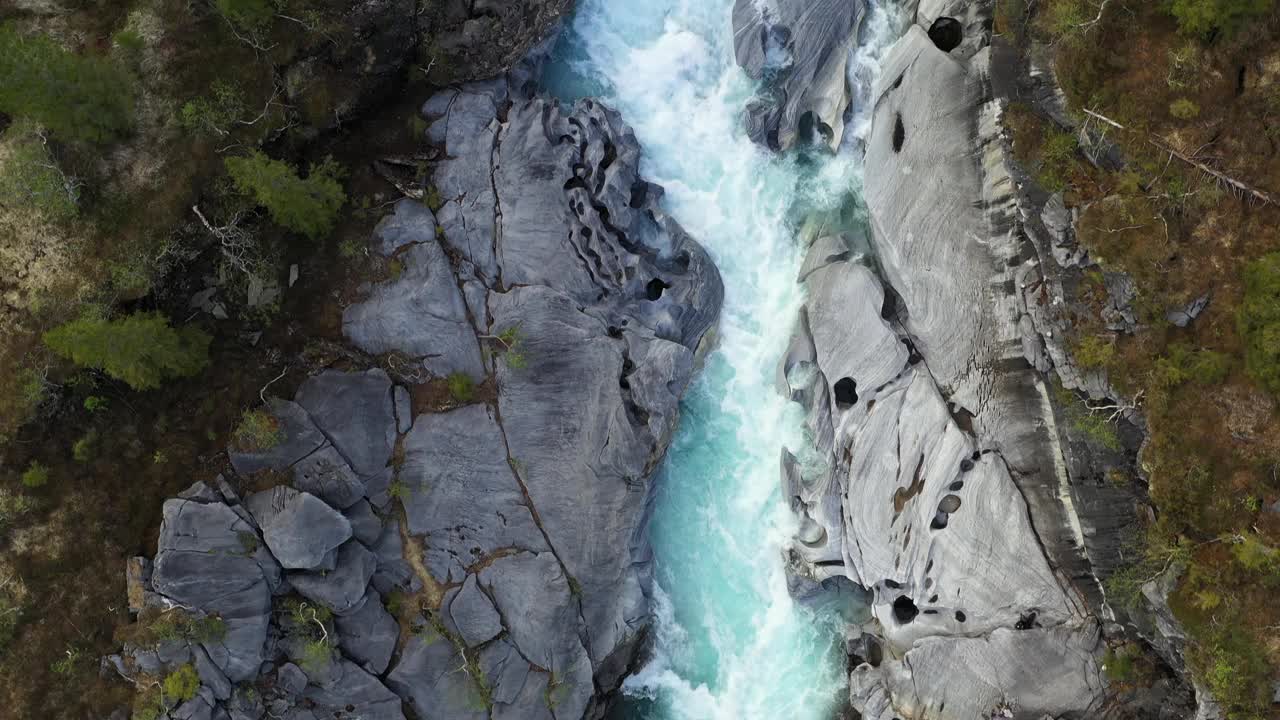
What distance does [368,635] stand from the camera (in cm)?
2042

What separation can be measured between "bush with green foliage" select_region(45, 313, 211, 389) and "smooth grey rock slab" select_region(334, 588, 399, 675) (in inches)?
303

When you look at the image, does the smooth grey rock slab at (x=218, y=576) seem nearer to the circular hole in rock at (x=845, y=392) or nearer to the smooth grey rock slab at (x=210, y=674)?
the smooth grey rock slab at (x=210, y=674)

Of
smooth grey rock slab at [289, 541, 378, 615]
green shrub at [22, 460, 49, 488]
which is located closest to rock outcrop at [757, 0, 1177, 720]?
smooth grey rock slab at [289, 541, 378, 615]

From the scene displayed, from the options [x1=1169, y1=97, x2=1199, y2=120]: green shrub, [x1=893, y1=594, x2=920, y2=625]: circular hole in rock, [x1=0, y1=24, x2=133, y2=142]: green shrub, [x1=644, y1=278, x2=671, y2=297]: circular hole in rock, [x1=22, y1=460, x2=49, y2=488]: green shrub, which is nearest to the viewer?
[x1=0, y1=24, x2=133, y2=142]: green shrub

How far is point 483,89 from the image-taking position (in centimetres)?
2256

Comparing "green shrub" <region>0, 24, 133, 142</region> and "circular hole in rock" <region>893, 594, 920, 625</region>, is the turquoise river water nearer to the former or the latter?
"circular hole in rock" <region>893, 594, 920, 625</region>

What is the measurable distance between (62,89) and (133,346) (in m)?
6.19

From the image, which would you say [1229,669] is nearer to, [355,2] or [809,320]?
[809,320]

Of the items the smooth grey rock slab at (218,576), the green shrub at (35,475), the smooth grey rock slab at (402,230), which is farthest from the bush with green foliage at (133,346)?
the smooth grey rock slab at (402,230)

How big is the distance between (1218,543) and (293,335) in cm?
2358

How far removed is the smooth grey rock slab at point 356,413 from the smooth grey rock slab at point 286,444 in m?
0.26

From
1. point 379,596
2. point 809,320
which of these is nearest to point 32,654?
point 379,596

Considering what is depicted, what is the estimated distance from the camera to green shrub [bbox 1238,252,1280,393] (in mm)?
16547

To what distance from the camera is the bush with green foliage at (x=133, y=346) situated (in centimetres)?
1797
